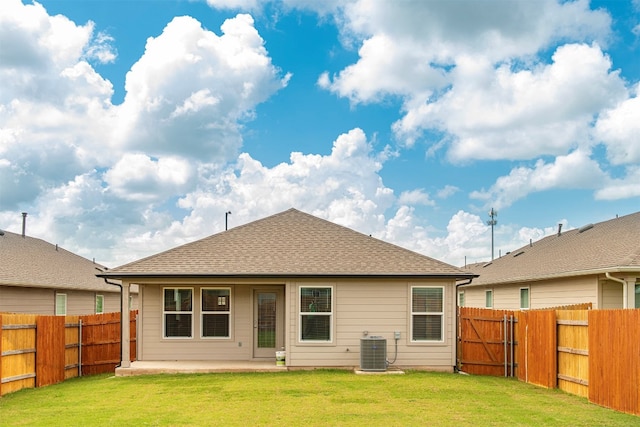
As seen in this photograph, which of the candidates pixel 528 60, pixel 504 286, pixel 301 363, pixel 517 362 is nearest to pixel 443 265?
pixel 517 362

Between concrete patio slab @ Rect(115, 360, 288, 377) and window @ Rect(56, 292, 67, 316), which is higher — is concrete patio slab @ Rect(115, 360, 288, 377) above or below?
below

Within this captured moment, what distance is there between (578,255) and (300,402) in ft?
37.6

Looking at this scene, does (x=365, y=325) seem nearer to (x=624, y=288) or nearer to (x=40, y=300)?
(x=624, y=288)

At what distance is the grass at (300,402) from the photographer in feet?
33.0

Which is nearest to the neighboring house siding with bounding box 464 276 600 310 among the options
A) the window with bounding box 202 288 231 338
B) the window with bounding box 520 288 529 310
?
the window with bounding box 520 288 529 310

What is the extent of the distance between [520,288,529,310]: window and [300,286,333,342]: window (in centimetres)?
885

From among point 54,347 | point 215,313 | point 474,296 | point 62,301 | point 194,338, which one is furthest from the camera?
point 474,296

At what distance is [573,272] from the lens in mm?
17344

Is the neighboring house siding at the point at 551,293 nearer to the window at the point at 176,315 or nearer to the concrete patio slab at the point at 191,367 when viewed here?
the concrete patio slab at the point at 191,367

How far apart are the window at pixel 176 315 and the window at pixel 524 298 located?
1160 centimetres

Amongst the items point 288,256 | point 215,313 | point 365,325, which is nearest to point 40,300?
point 215,313

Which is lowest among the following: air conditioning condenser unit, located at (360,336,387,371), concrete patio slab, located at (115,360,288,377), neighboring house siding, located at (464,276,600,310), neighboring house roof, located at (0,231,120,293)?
concrete patio slab, located at (115,360,288,377)

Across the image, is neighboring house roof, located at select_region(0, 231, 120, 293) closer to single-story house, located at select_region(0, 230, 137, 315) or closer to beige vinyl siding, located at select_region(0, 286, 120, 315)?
single-story house, located at select_region(0, 230, 137, 315)

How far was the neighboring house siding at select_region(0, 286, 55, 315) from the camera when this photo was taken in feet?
65.1
